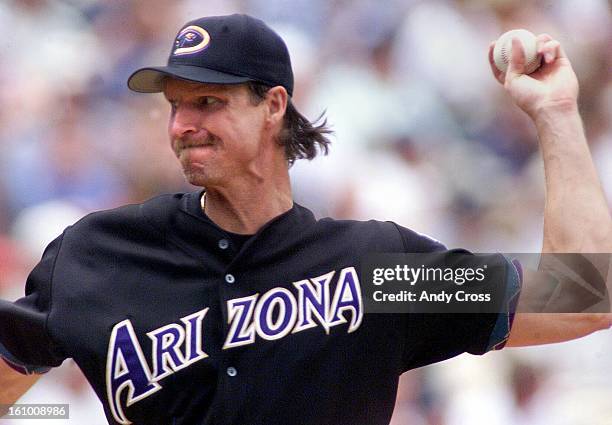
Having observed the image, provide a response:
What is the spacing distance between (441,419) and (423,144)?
3.14ft

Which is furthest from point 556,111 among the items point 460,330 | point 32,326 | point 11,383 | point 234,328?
point 11,383

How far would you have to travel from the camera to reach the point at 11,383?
1.87 m

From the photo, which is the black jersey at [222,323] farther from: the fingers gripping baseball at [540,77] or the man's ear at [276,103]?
the fingers gripping baseball at [540,77]

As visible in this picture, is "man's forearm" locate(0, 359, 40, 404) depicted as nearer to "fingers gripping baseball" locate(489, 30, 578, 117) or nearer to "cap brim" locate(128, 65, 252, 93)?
"cap brim" locate(128, 65, 252, 93)

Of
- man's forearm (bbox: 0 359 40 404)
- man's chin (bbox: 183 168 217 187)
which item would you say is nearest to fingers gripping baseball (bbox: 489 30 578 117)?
man's chin (bbox: 183 168 217 187)

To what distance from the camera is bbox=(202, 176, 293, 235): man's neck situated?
1.81 meters

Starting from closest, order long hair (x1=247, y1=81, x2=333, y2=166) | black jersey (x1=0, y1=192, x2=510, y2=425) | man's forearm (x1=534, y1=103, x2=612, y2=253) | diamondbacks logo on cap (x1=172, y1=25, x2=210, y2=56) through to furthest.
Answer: man's forearm (x1=534, y1=103, x2=612, y2=253) → black jersey (x1=0, y1=192, x2=510, y2=425) → diamondbacks logo on cap (x1=172, y1=25, x2=210, y2=56) → long hair (x1=247, y1=81, x2=333, y2=166)

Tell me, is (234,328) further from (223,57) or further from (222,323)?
(223,57)

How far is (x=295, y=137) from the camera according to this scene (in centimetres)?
204

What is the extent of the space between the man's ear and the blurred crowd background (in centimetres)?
127

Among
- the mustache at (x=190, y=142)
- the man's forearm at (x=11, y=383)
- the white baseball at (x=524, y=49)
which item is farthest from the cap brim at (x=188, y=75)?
the man's forearm at (x=11, y=383)

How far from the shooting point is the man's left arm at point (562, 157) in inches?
61.6

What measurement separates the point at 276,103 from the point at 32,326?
64cm

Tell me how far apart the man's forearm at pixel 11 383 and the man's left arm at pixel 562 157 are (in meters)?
1.04
